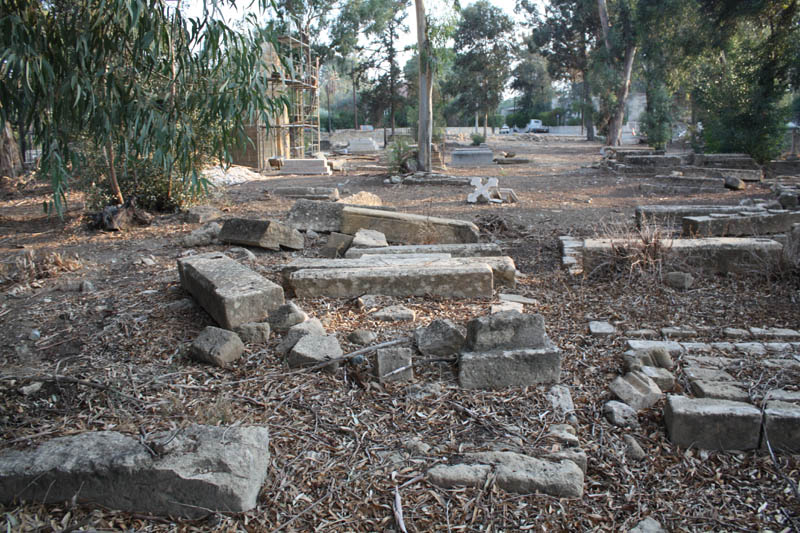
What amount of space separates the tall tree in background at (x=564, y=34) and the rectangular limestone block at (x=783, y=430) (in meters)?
34.5

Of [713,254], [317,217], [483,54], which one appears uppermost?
[483,54]

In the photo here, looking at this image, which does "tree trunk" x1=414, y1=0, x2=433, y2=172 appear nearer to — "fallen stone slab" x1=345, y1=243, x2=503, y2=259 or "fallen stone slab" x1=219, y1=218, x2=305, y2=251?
"fallen stone slab" x1=219, y1=218, x2=305, y2=251

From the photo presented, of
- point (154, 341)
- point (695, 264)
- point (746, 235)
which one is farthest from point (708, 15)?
point (154, 341)

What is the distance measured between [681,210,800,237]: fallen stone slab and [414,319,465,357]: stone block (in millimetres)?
4689

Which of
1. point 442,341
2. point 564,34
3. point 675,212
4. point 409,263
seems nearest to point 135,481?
point 442,341

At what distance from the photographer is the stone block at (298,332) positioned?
3.67 meters

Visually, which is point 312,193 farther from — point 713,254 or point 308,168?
point 713,254

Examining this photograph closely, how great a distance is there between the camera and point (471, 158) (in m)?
21.6

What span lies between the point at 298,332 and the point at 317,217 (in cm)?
410

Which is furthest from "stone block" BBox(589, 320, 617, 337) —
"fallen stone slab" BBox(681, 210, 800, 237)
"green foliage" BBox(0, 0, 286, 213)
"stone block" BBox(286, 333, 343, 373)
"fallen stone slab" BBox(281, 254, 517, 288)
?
"fallen stone slab" BBox(681, 210, 800, 237)

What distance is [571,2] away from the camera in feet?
114

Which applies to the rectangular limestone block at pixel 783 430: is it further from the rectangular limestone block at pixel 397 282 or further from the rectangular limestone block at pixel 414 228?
the rectangular limestone block at pixel 414 228

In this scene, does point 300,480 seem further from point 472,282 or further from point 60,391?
point 472,282

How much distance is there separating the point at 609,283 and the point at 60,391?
4677mm
